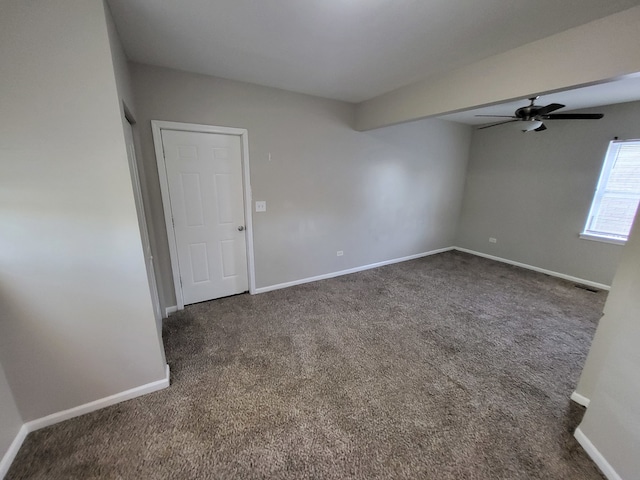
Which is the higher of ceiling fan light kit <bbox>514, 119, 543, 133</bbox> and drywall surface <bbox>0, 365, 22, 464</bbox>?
ceiling fan light kit <bbox>514, 119, 543, 133</bbox>

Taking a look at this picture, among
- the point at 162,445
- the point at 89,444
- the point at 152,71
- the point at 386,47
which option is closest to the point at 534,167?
the point at 386,47

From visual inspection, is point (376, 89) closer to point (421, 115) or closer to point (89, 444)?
point (421, 115)

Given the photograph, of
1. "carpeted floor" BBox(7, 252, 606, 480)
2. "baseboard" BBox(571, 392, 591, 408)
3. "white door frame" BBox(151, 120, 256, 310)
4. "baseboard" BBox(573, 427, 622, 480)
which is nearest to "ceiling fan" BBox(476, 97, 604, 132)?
"carpeted floor" BBox(7, 252, 606, 480)

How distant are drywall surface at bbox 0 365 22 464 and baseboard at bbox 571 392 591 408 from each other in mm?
3483

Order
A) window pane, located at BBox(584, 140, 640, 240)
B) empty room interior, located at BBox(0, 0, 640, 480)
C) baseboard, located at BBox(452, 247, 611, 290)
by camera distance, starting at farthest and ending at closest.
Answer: baseboard, located at BBox(452, 247, 611, 290)
window pane, located at BBox(584, 140, 640, 240)
empty room interior, located at BBox(0, 0, 640, 480)

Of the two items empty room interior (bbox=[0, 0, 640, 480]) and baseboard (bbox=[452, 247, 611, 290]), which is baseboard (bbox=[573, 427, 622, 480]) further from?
baseboard (bbox=[452, 247, 611, 290])

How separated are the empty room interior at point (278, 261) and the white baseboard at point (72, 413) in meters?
0.02

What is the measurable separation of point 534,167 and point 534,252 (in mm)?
1444

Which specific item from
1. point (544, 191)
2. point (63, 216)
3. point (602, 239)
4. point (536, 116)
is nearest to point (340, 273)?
point (536, 116)

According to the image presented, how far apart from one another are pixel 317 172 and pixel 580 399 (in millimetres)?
3218

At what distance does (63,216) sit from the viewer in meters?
1.33

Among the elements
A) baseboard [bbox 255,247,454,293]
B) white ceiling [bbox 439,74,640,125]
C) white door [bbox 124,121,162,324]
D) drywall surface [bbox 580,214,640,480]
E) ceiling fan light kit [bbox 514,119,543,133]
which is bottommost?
baseboard [bbox 255,247,454,293]

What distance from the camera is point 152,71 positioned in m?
2.27

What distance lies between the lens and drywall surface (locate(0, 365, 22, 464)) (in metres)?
1.28
